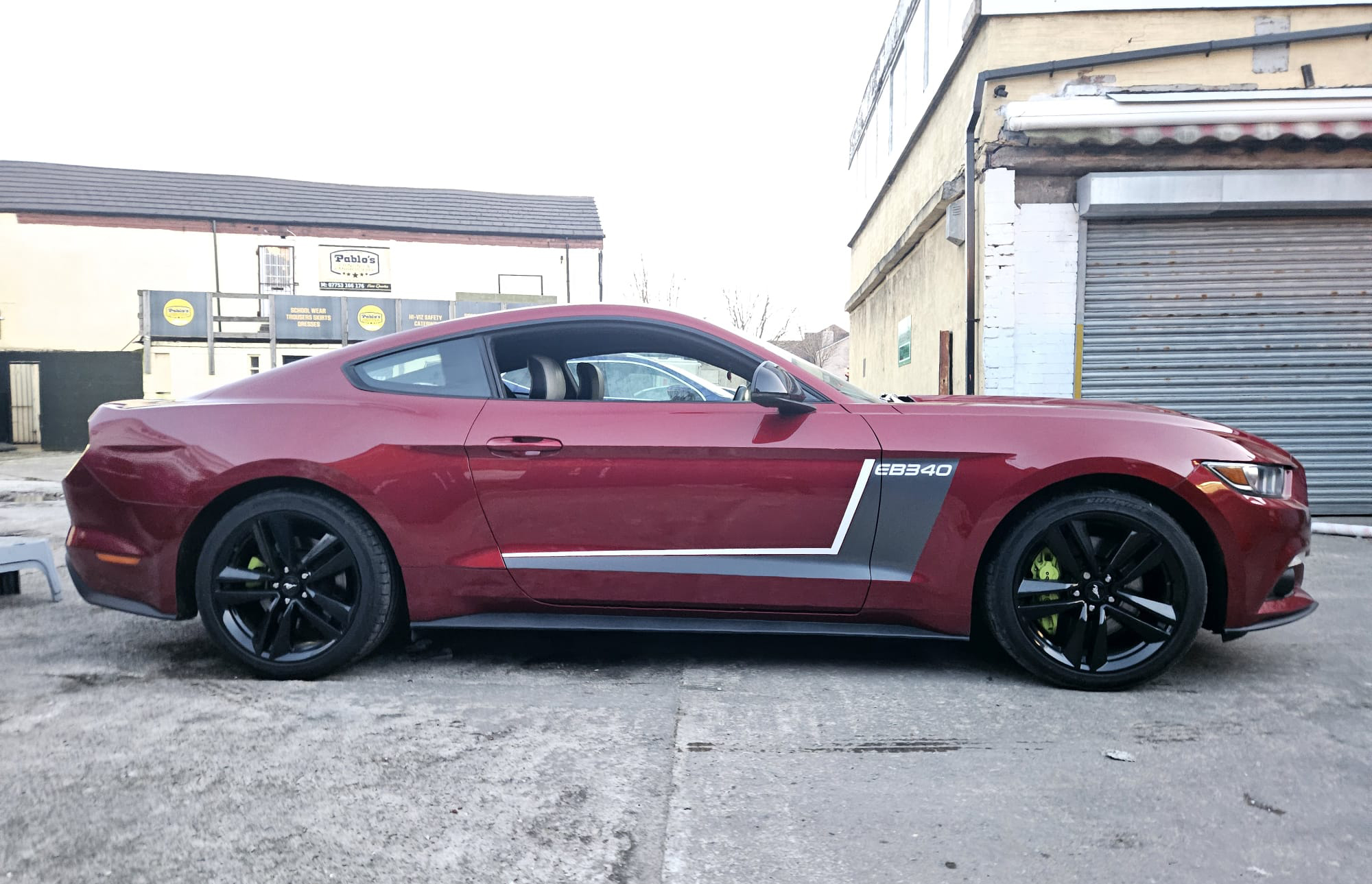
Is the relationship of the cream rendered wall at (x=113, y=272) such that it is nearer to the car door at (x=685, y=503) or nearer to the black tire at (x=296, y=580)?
the black tire at (x=296, y=580)

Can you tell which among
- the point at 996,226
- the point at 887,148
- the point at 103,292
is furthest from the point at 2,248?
the point at 996,226

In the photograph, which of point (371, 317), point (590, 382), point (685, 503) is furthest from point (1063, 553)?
point (371, 317)

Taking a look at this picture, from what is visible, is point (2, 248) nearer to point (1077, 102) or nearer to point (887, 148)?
point (887, 148)

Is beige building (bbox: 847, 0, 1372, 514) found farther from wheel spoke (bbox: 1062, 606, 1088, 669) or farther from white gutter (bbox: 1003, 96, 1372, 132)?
wheel spoke (bbox: 1062, 606, 1088, 669)

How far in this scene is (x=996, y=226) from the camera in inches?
307

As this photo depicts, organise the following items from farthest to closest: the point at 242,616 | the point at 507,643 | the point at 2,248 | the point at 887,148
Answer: the point at 2,248, the point at 887,148, the point at 507,643, the point at 242,616

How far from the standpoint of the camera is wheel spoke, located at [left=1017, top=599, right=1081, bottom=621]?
10.1ft

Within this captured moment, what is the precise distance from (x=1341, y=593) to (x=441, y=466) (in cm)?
460

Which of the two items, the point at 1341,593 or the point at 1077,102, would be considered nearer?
the point at 1341,593

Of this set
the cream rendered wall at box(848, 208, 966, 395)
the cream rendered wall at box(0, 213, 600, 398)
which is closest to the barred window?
the cream rendered wall at box(0, 213, 600, 398)

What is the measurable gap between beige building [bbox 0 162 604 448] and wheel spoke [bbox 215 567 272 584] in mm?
22199

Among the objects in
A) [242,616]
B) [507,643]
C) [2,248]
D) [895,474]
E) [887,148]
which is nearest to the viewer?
[895,474]

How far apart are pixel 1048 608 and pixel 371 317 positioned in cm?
2467

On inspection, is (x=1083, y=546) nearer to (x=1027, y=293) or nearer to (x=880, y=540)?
(x=880, y=540)
